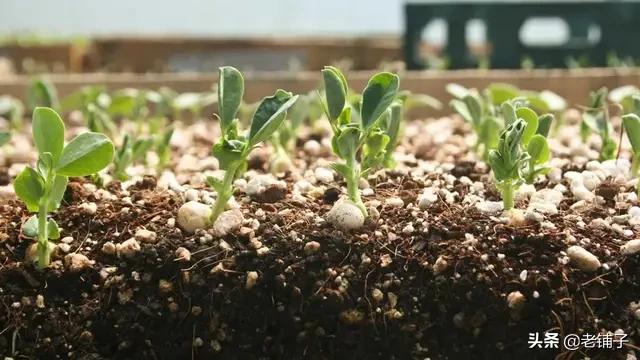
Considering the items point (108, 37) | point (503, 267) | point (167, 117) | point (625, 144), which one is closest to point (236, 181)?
point (503, 267)

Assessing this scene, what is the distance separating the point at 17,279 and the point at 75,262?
8cm

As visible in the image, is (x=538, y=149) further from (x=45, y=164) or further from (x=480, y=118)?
(x=45, y=164)

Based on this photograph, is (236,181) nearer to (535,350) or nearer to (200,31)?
(535,350)

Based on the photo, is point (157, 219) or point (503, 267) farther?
point (157, 219)

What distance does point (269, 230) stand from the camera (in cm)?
120

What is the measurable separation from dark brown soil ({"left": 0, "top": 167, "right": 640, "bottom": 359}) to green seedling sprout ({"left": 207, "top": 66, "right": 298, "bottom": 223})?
72mm

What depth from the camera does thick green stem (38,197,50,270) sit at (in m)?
1.19

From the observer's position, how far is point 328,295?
1135 millimetres

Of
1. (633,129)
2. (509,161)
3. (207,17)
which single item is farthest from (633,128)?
(207,17)

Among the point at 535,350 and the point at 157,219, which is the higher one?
the point at 157,219

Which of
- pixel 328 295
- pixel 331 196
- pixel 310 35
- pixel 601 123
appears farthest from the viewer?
pixel 310 35

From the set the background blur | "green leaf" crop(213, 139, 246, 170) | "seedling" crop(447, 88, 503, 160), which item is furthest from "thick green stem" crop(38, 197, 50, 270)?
the background blur

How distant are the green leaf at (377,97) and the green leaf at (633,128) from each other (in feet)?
1.06

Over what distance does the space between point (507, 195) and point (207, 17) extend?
4.34 metres
